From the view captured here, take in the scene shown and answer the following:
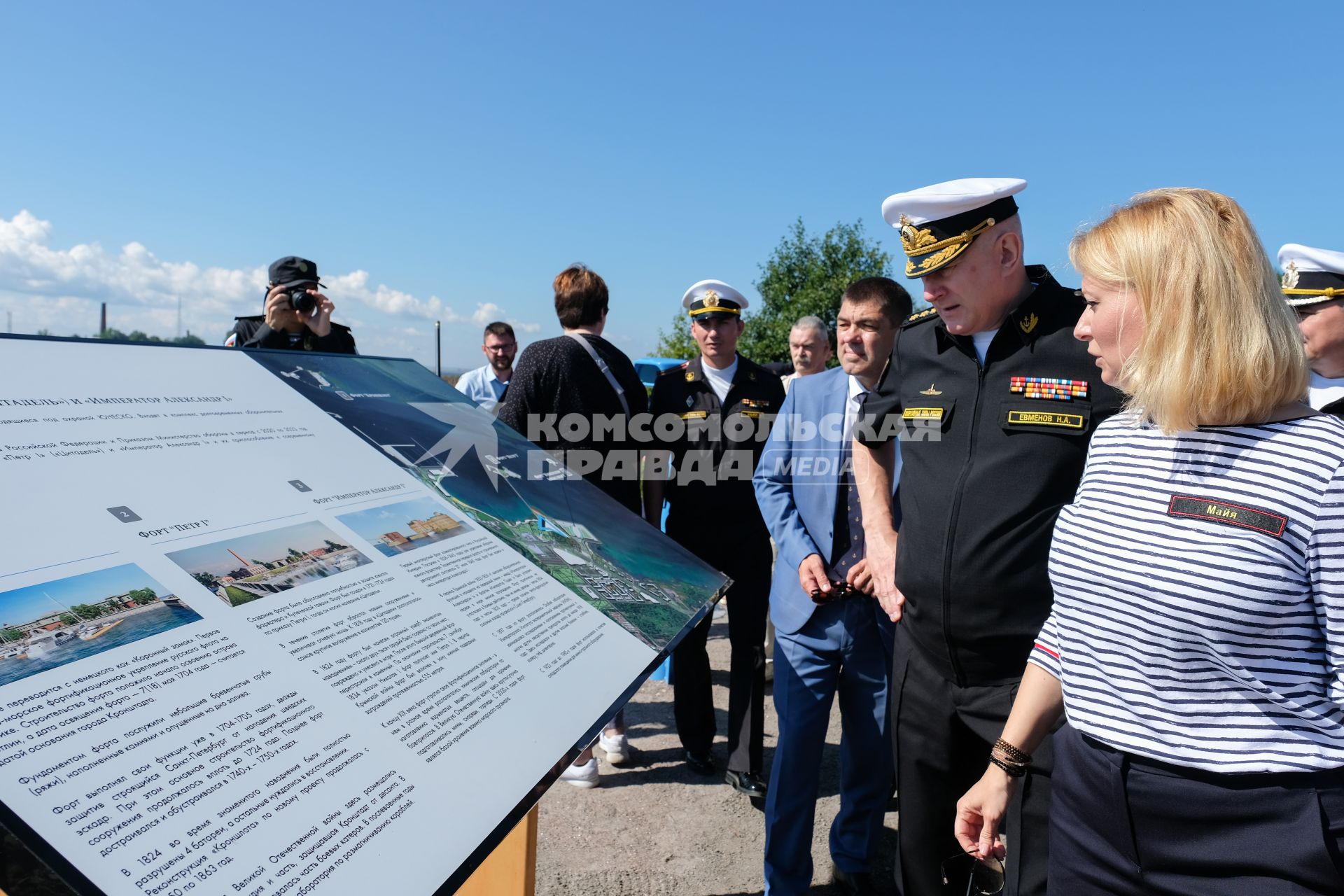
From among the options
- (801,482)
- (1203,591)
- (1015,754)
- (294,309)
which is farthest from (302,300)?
(1203,591)

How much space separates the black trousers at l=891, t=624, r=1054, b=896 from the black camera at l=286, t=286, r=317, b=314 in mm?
2697

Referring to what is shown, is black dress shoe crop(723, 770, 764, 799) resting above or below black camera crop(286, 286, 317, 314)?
below

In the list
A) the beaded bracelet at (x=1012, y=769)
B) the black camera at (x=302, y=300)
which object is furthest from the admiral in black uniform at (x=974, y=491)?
the black camera at (x=302, y=300)

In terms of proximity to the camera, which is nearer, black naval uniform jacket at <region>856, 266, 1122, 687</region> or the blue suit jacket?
black naval uniform jacket at <region>856, 266, 1122, 687</region>

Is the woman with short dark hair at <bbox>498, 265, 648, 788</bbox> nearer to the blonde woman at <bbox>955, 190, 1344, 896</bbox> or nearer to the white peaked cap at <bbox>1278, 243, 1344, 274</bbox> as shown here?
the blonde woman at <bbox>955, 190, 1344, 896</bbox>

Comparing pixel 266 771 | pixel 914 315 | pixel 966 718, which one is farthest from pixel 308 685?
pixel 914 315

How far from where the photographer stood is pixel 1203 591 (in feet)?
4.15

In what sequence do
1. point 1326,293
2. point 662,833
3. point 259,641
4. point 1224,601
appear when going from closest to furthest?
point 259,641 < point 1224,601 < point 1326,293 < point 662,833

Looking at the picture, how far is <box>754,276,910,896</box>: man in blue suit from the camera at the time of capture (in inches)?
109

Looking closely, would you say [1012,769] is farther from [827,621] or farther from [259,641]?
[259,641]

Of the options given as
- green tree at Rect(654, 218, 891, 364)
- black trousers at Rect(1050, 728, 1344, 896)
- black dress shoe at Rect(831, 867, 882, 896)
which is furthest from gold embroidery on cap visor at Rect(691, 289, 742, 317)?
green tree at Rect(654, 218, 891, 364)

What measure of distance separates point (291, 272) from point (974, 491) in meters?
2.89

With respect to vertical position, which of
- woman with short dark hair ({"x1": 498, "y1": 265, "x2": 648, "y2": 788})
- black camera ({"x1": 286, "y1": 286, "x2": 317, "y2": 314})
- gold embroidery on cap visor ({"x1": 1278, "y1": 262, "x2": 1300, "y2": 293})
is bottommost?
woman with short dark hair ({"x1": 498, "y1": 265, "x2": 648, "y2": 788})

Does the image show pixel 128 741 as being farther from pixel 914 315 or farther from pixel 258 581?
pixel 914 315
